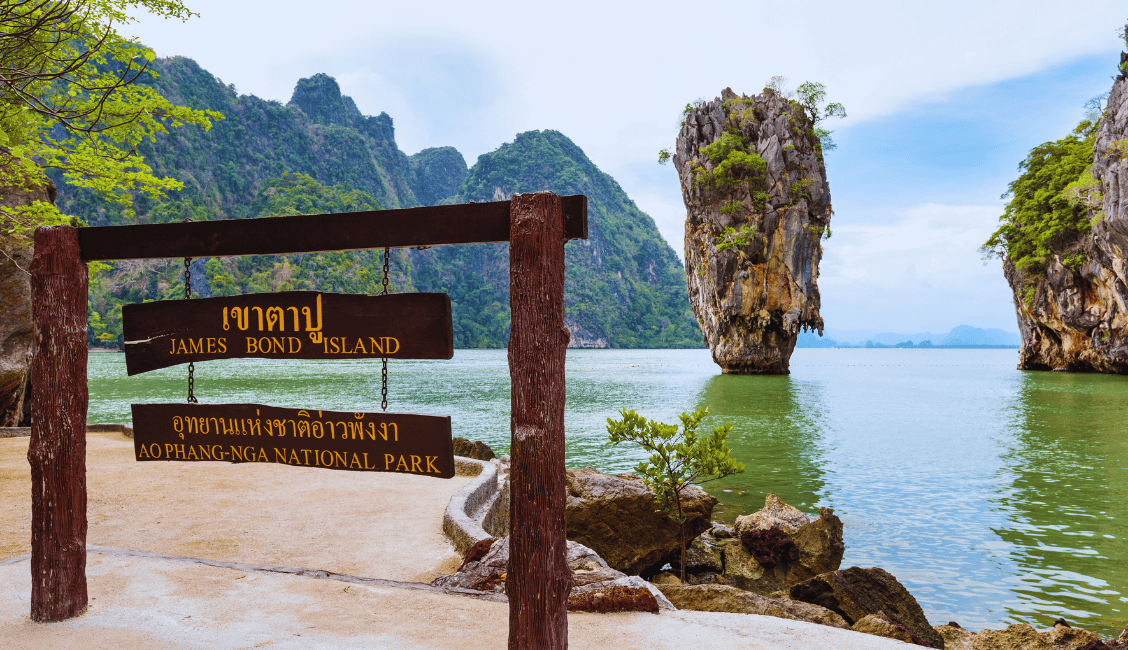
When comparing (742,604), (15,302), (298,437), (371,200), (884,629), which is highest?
(371,200)

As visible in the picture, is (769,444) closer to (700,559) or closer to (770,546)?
(770,546)

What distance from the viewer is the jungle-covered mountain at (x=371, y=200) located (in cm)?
8006

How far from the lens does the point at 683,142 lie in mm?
42938

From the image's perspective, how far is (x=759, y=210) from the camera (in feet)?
130

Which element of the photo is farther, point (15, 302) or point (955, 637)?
point (15, 302)

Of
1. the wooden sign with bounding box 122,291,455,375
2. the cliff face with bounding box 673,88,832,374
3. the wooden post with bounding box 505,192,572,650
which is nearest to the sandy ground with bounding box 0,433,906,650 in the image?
the wooden post with bounding box 505,192,572,650

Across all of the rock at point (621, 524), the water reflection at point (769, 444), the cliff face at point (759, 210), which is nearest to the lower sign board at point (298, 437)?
the rock at point (621, 524)

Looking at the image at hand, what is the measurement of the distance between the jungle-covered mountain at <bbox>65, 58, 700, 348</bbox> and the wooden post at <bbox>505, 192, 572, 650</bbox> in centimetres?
7464

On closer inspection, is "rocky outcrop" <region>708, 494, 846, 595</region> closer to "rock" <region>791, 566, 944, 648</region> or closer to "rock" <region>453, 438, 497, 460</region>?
"rock" <region>791, 566, 944, 648</region>

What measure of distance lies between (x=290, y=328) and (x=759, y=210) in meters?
39.5

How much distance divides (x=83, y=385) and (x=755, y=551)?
6715 millimetres

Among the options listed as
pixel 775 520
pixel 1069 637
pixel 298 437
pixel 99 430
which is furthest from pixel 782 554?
pixel 99 430

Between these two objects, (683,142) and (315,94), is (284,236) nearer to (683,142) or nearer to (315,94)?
(683,142)

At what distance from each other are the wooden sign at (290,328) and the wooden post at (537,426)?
1.58 ft
